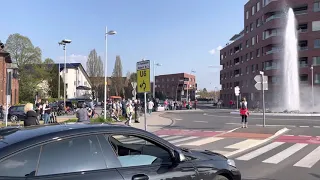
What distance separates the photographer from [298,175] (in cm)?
814

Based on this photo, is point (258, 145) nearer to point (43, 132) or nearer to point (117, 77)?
point (43, 132)

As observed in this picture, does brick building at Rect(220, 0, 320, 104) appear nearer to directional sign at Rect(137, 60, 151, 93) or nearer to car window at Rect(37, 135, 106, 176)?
directional sign at Rect(137, 60, 151, 93)

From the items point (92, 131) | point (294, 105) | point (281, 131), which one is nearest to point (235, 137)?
point (281, 131)

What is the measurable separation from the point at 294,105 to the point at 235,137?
123ft

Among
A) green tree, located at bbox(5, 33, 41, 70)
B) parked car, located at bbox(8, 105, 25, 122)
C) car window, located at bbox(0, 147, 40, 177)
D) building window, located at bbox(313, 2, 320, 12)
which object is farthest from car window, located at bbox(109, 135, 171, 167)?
green tree, located at bbox(5, 33, 41, 70)

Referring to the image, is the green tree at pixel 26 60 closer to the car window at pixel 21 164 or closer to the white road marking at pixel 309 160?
the white road marking at pixel 309 160

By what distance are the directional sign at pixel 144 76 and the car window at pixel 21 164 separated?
837cm

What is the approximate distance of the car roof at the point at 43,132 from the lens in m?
3.44

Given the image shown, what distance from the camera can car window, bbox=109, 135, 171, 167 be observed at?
161 inches

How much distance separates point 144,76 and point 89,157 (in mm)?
8296

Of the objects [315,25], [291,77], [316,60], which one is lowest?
[291,77]

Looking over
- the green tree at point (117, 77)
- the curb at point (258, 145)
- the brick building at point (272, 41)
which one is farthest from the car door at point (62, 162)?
the green tree at point (117, 77)

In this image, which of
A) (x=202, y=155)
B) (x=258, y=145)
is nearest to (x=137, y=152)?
(x=202, y=155)

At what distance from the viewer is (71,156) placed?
356cm
